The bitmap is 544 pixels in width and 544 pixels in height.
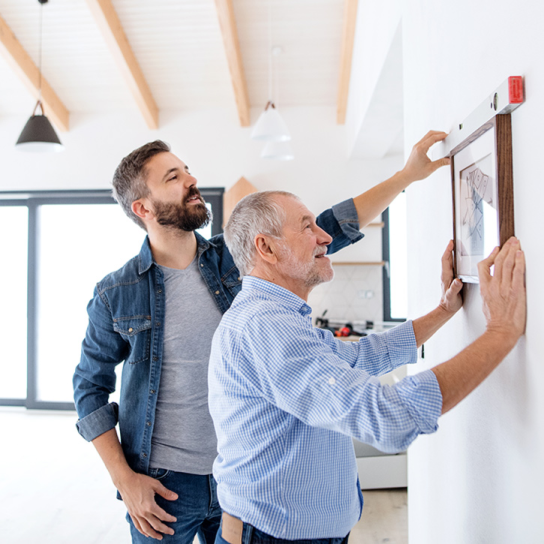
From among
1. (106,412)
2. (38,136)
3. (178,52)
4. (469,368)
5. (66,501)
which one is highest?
(178,52)

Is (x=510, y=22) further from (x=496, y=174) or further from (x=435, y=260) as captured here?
(x=435, y=260)

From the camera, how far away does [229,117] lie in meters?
5.14

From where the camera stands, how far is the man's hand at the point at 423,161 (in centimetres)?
133

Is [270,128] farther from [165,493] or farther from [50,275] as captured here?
[50,275]

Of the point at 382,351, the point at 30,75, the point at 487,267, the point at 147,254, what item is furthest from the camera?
the point at 30,75

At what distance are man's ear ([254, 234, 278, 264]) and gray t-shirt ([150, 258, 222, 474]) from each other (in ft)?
1.41

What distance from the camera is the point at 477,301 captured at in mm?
1110

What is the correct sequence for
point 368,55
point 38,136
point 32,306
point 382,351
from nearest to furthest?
1. point 382,351
2. point 368,55
3. point 38,136
4. point 32,306

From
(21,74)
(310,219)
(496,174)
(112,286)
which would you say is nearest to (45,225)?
(21,74)

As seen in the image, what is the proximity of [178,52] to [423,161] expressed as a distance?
12.6 feet

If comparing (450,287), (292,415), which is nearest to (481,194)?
(450,287)

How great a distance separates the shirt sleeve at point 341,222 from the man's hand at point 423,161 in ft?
0.74

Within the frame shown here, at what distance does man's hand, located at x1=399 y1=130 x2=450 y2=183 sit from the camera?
1330 millimetres

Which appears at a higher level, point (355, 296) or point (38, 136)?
point (38, 136)
